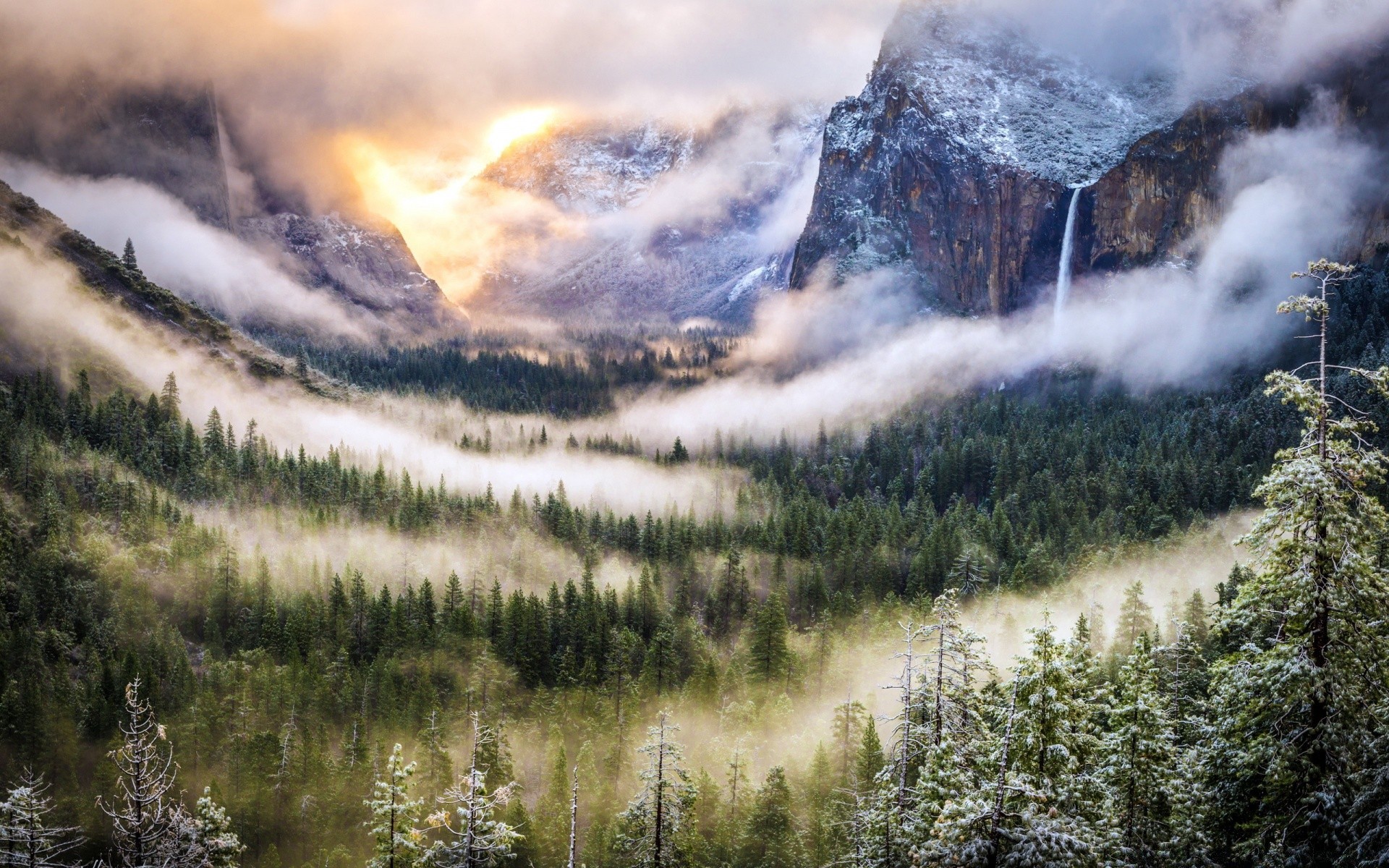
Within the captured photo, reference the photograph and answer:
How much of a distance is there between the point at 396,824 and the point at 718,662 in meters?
78.7

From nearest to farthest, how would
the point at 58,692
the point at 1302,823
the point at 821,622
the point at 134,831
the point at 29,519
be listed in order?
the point at 1302,823 < the point at 134,831 < the point at 58,692 < the point at 821,622 < the point at 29,519

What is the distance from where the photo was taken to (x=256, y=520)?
462 ft

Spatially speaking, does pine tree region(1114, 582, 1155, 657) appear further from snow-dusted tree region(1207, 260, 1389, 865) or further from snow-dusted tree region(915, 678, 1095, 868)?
snow-dusted tree region(915, 678, 1095, 868)

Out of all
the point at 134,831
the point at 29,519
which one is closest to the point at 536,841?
the point at 134,831

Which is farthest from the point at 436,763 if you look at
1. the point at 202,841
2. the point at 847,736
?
the point at 202,841

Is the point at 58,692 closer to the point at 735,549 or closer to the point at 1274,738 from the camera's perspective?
the point at 735,549

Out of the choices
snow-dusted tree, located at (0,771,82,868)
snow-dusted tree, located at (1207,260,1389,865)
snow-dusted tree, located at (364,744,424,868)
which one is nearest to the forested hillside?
snow-dusted tree, located at (1207,260,1389,865)

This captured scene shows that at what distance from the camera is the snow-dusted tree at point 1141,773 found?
2616 cm

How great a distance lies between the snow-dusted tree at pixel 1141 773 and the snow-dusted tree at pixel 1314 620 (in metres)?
3.93

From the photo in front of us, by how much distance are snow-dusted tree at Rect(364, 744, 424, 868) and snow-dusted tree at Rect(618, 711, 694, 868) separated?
25.4ft

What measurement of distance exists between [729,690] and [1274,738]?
75326 mm

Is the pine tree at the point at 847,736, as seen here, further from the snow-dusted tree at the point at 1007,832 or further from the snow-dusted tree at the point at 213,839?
the snow-dusted tree at the point at 1007,832

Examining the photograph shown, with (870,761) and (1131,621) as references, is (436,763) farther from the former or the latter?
(1131,621)

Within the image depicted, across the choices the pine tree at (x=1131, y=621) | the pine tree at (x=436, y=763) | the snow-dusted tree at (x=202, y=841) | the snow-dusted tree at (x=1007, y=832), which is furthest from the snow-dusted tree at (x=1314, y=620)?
the pine tree at (x=1131, y=621)
